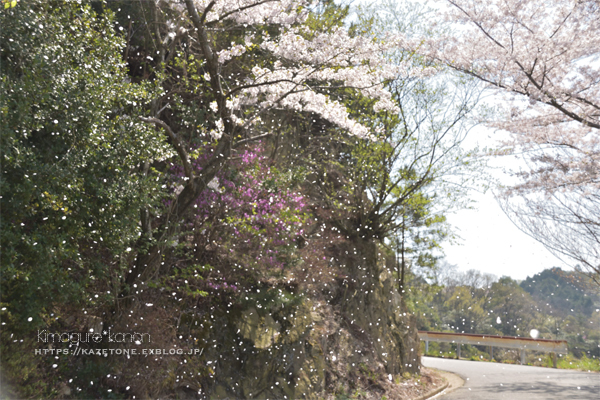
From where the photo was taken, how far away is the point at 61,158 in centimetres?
428

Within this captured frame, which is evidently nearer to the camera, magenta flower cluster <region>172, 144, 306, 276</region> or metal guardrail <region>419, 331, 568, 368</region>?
magenta flower cluster <region>172, 144, 306, 276</region>

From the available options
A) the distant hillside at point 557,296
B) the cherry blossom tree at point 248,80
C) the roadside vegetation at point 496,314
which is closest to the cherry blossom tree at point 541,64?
the cherry blossom tree at point 248,80

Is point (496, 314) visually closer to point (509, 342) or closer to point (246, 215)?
point (509, 342)

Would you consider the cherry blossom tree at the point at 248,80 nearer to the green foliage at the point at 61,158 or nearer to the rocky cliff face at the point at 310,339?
the green foliage at the point at 61,158

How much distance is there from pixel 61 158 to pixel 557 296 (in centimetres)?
5341

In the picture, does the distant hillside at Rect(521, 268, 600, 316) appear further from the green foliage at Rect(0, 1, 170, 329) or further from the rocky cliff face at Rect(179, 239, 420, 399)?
the green foliage at Rect(0, 1, 170, 329)

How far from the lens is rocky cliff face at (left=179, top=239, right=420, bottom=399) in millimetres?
6195

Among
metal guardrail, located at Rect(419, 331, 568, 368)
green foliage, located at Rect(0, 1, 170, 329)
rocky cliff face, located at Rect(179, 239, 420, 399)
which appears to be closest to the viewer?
green foliage, located at Rect(0, 1, 170, 329)

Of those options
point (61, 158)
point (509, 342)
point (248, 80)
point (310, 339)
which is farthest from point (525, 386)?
point (61, 158)

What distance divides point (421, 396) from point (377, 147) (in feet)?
17.8

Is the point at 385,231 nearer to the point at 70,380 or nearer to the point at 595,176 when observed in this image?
the point at 595,176

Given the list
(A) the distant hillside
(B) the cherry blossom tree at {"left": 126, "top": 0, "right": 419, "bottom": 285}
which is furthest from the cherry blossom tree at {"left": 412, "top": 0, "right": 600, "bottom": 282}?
(A) the distant hillside

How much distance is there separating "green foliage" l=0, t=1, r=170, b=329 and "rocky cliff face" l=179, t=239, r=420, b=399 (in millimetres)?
2126

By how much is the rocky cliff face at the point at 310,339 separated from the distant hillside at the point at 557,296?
36.9m
